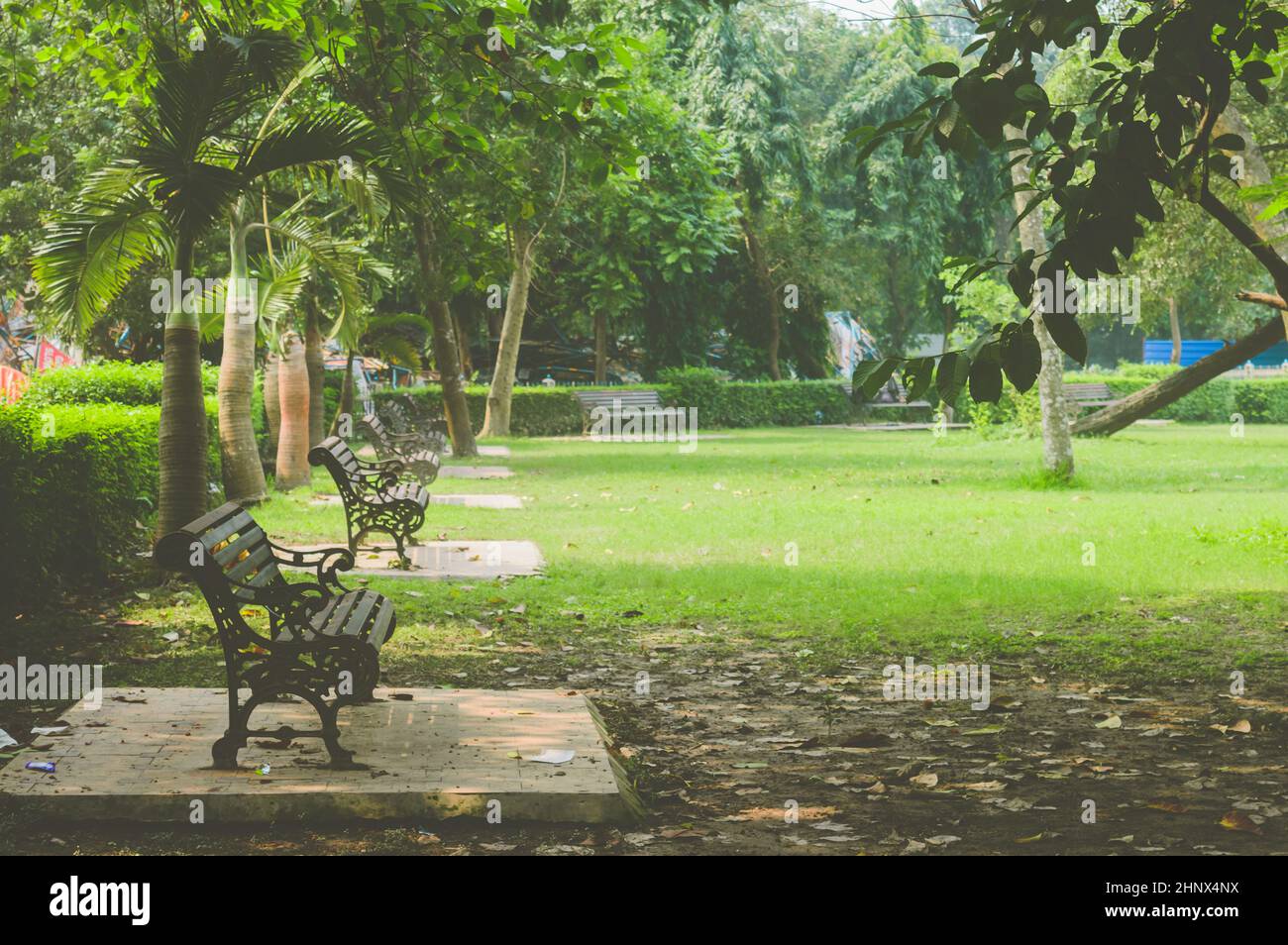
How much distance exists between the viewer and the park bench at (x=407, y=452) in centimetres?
1789

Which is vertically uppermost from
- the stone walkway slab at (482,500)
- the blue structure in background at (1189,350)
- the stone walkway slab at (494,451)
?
the blue structure in background at (1189,350)

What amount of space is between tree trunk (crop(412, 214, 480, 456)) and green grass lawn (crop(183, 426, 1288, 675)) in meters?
2.66

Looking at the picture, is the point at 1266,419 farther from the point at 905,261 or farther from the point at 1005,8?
the point at 1005,8

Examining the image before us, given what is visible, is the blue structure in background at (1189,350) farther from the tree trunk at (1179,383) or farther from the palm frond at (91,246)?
the palm frond at (91,246)

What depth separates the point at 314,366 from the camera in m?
20.3

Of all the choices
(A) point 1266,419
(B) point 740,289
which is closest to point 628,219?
(B) point 740,289

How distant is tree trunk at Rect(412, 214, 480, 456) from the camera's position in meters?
22.6

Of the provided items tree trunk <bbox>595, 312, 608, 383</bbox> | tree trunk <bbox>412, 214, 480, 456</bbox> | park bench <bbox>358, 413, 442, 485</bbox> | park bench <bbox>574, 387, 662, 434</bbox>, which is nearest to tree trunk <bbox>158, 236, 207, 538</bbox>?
park bench <bbox>358, 413, 442, 485</bbox>

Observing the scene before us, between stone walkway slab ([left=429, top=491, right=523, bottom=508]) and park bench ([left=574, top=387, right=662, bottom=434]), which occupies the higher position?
park bench ([left=574, top=387, right=662, bottom=434])

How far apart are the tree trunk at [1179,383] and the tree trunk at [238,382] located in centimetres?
1331

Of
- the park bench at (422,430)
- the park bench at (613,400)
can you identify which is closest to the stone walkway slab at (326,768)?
the park bench at (422,430)

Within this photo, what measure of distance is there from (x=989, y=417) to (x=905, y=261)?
18.3m

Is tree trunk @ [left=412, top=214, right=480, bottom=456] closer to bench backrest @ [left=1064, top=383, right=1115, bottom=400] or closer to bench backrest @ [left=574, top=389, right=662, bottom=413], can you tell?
bench backrest @ [left=574, top=389, right=662, bottom=413]

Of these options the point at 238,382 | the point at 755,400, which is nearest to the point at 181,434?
the point at 238,382
